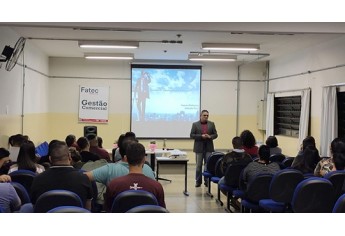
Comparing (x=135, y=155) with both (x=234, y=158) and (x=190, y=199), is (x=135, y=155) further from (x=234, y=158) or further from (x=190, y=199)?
(x=190, y=199)

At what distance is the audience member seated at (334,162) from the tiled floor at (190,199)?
186 cm

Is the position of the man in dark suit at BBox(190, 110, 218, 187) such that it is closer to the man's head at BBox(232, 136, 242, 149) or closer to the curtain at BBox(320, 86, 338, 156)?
the man's head at BBox(232, 136, 242, 149)

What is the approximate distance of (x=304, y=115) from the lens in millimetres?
9086

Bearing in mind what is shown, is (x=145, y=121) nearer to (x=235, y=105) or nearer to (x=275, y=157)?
(x=235, y=105)

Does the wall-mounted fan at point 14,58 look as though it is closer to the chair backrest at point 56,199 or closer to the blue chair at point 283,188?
the chair backrest at point 56,199

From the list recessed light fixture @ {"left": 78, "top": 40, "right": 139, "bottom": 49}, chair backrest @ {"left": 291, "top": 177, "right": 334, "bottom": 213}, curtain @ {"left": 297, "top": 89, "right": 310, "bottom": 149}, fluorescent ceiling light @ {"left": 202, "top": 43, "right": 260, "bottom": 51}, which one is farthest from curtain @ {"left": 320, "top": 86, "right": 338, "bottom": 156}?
chair backrest @ {"left": 291, "top": 177, "right": 334, "bottom": 213}

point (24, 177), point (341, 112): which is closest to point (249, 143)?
point (341, 112)

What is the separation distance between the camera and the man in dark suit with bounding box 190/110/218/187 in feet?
27.2

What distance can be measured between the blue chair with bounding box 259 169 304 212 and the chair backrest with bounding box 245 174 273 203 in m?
0.21

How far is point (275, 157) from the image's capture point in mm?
6914

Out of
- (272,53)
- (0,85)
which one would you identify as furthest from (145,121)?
(0,85)

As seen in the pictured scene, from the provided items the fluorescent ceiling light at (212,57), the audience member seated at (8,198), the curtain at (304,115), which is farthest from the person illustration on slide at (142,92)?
the audience member seated at (8,198)

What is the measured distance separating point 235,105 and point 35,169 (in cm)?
838

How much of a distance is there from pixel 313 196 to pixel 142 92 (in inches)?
323
